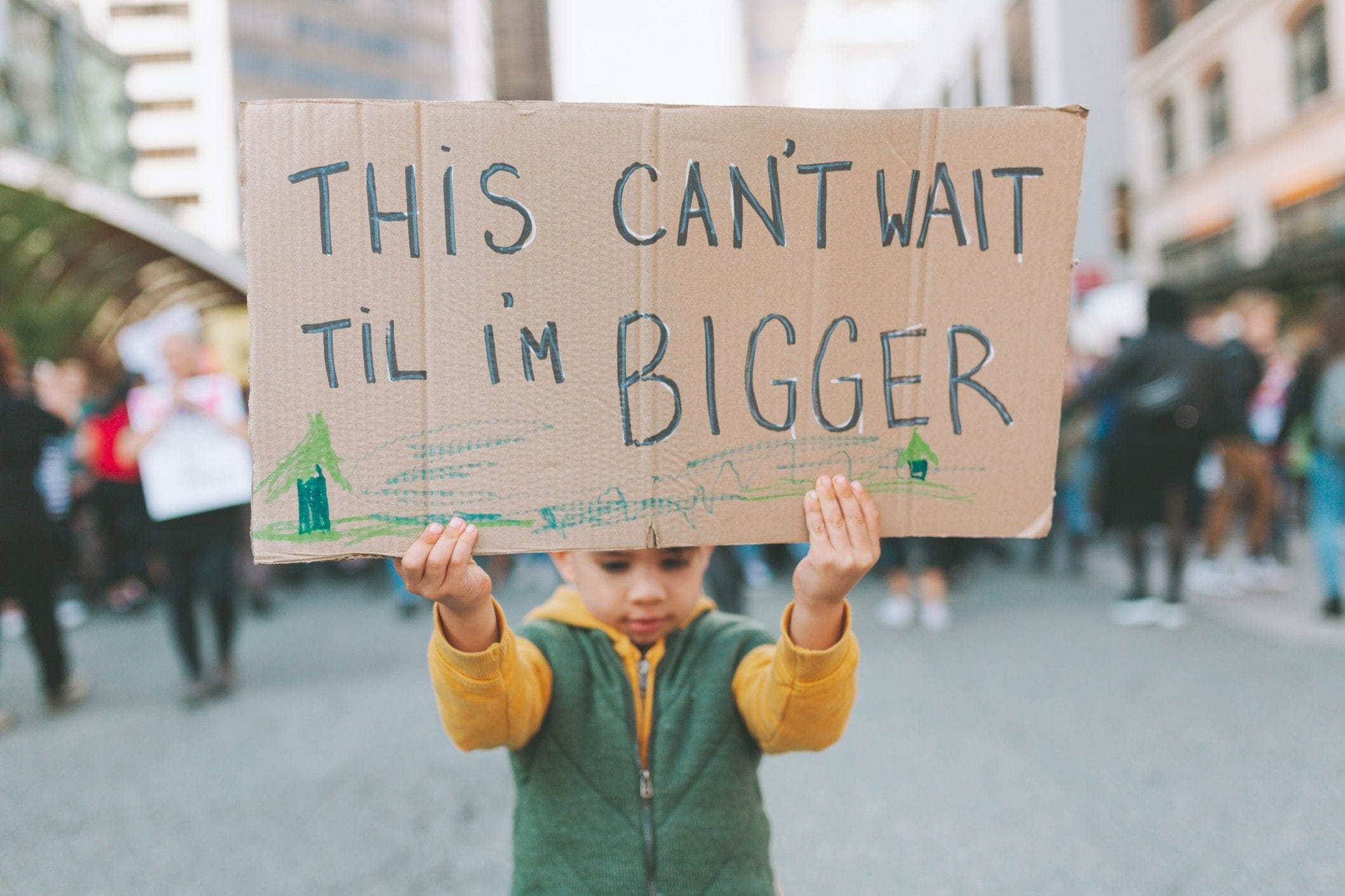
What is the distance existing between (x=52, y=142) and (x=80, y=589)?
2972cm

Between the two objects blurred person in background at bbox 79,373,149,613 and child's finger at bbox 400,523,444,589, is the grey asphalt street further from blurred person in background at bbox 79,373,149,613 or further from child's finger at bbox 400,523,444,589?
child's finger at bbox 400,523,444,589

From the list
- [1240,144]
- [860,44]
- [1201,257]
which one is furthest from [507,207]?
[860,44]

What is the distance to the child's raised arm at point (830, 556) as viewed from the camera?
4.39ft

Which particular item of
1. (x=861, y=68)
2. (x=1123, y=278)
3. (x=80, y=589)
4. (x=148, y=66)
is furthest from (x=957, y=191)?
(x=148, y=66)

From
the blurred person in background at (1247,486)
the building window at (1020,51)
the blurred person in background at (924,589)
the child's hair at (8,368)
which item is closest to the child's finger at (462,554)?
the child's hair at (8,368)

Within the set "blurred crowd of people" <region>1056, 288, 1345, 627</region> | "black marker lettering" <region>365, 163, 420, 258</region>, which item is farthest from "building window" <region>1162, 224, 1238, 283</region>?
"black marker lettering" <region>365, 163, 420, 258</region>

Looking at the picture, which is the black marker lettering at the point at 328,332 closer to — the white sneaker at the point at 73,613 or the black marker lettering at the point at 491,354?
the black marker lettering at the point at 491,354

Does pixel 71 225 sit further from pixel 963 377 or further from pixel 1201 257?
pixel 1201 257

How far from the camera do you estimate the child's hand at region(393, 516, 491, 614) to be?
51.8 inches

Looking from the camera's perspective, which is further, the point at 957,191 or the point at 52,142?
the point at 52,142

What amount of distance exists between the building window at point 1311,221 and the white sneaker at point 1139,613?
11.9m

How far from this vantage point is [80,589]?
7.20 m

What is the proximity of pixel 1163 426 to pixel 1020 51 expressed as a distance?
63.9ft

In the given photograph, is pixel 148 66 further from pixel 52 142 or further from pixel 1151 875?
pixel 1151 875
